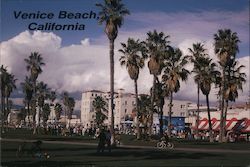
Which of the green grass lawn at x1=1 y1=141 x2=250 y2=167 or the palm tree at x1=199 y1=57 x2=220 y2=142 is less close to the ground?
the palm tree at x1=199 y1=57 x2=220 y2=142

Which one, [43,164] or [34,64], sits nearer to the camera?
[43,164]

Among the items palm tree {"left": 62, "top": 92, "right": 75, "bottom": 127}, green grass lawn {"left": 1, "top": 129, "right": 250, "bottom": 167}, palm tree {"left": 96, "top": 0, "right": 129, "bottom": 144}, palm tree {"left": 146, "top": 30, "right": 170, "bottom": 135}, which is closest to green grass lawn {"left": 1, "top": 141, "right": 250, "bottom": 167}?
green grass lawn {"left": 1, "top": 129, "right": 250, "bottom": 167}

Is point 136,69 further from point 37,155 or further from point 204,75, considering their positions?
point 37,155

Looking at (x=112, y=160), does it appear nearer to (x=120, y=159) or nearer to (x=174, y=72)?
(x=120, y=159)

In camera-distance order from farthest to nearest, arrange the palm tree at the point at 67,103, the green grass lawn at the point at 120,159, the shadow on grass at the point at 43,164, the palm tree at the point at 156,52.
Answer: the palm tree at the point at 67,103 < the palm tree at the point at 156,52 < the green grass lawn at the point at 120,159 < the shadow on grass at the point at 43,164

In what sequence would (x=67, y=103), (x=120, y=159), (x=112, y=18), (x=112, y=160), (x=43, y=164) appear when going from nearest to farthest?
(x=43, y=164), (x=112, y=160), (x=120, y=159), (x=112, y=18), (x=67, y=103)

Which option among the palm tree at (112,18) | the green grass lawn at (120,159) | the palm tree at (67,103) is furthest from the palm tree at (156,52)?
the palm tree at (67,103)

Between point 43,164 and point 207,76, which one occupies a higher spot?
point 207,76

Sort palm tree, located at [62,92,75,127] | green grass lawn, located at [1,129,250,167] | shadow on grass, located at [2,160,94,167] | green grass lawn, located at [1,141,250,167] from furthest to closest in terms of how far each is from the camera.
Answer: palm tree, located at [62,92,75,127], green grass lawn, located at [1,129,250,167], green grass lawn, located at [1,141,250,167], shadow on grass, located at [2,160,94,167]

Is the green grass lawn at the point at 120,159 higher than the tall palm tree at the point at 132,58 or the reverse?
the reverse

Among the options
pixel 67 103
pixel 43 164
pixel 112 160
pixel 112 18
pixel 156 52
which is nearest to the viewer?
pixel 43 164

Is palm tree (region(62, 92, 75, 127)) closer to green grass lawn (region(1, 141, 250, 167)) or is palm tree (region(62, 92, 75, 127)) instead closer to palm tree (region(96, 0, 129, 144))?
palm tree (region(96, 0, 129, 144))

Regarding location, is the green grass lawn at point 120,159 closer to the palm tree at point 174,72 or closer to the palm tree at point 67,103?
the palm tree at point 174,72

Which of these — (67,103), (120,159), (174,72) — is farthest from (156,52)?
(67,103)
